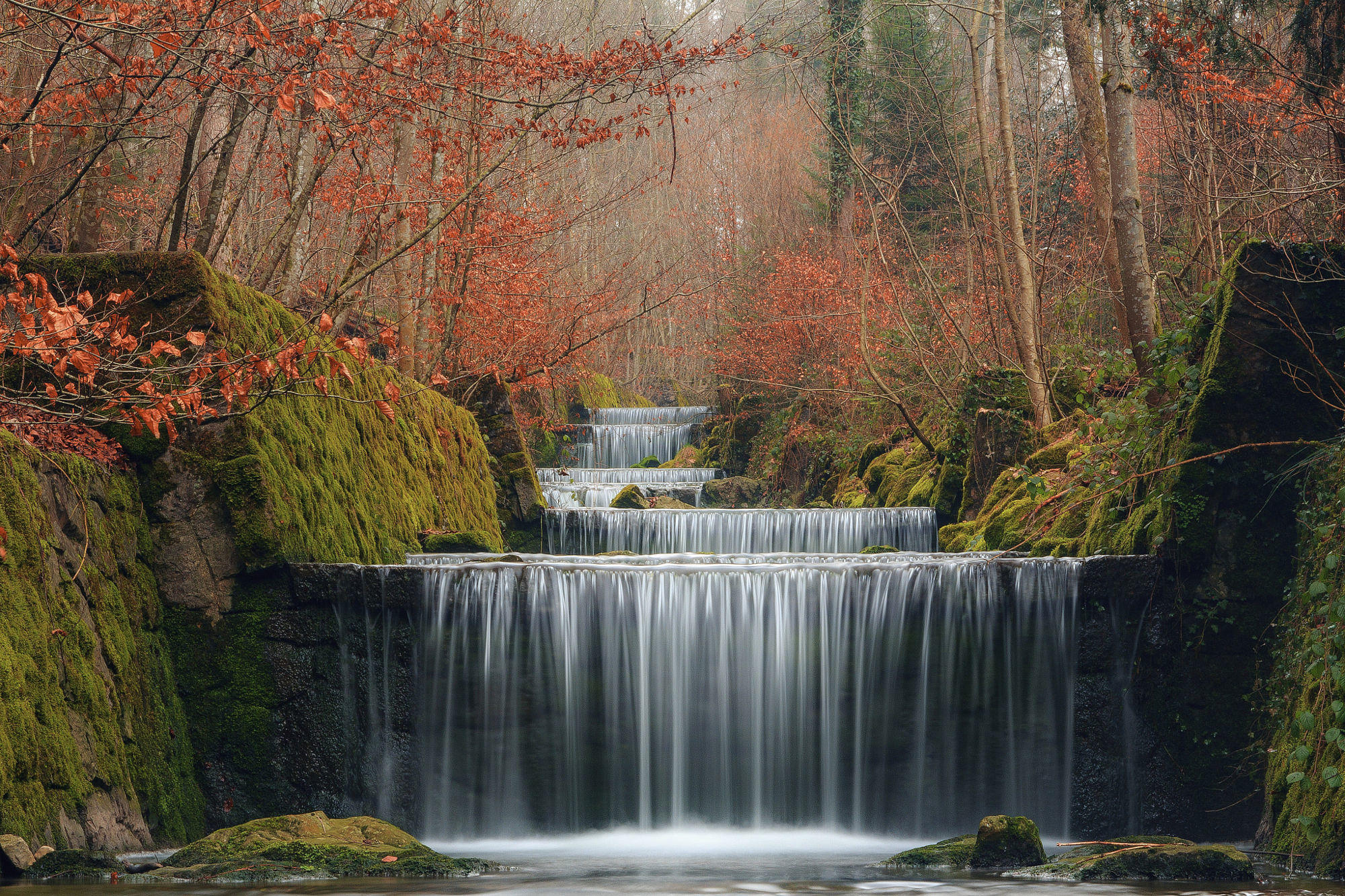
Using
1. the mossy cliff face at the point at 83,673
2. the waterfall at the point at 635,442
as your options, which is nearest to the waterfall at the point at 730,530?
the mossy cliff face at the point at 83,673

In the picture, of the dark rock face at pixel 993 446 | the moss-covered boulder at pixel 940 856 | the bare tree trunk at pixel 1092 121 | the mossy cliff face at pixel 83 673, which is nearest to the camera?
the mossy cliff face at pixel 83 673

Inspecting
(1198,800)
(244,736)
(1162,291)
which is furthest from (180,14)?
(1162,291)

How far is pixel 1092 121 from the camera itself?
1045 cm

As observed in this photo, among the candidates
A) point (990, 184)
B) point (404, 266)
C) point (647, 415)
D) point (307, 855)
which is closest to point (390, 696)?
point (307, 855)

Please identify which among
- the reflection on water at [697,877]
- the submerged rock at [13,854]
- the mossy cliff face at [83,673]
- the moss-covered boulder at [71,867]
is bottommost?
the reflection on water at [697,877]

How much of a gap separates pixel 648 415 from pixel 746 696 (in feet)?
62.4

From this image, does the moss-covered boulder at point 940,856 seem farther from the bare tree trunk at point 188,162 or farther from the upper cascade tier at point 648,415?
the upper cascade tier at point 648,415

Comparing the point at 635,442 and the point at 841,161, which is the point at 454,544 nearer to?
the point at 635,442

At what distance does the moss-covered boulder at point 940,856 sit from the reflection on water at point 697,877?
5.5 inches

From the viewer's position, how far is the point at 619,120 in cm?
796

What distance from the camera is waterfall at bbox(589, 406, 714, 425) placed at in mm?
26188

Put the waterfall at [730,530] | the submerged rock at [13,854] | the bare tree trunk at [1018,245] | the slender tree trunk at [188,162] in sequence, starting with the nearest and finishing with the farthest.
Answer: the submerged rock at [13,854] → the slender tree trunk at [188,162] → the bare tree trunk at [1018,245] → the waterfall at [730,530]

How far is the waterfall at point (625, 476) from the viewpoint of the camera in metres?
19.2

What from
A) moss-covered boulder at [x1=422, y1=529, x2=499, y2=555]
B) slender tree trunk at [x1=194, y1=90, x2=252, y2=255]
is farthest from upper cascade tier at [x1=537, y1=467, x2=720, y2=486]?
slender tree trunk at [x1=194, y1=90, x2=252, y2=255]
